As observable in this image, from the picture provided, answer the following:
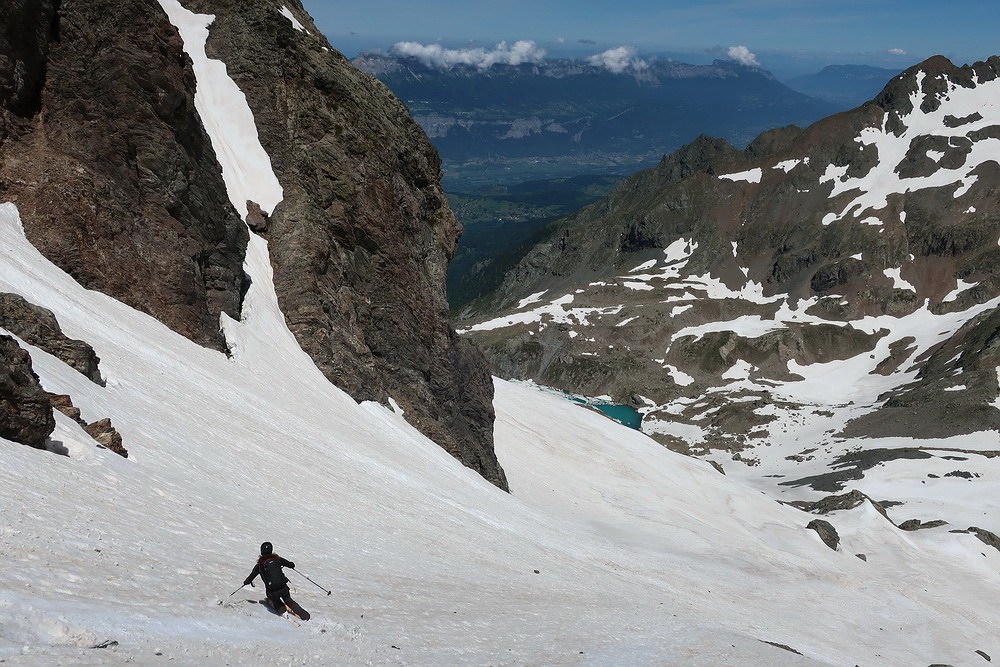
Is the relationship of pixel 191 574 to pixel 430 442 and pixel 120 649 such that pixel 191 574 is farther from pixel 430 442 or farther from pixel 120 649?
pixel 430 442

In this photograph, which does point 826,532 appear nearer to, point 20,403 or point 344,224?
point 344,224

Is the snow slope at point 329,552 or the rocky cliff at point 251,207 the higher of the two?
the rocky cliff at point 251,207

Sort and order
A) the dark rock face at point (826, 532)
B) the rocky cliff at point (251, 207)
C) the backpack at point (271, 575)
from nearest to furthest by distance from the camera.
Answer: the backpack at point (271, 575) → the rocky cliff at point (251, 207) → the dark rock face at point (826, 532)

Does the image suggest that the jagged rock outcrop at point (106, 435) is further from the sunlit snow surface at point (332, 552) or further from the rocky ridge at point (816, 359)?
the rocky ridge at point (816, 359)

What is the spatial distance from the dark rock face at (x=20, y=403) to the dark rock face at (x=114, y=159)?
1226cm

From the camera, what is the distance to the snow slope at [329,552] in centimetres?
1159

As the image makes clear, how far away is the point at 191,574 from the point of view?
13172mm

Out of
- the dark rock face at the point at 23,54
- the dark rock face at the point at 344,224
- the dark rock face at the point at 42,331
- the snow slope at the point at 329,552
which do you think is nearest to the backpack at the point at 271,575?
the snow slope at the point at 329,552

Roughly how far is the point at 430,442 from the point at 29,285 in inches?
848

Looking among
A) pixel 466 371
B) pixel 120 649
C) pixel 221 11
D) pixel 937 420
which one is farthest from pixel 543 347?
pixel 120 649

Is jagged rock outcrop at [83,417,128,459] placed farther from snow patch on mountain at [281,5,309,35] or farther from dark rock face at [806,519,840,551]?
dark rock face at [806,519,840,551]

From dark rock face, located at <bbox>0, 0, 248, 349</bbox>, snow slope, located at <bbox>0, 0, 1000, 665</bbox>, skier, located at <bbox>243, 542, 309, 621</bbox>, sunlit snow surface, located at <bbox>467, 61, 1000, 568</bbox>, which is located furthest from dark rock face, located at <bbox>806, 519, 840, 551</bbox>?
skier, located at <bbox>243, 542, 309, 621</bbox>

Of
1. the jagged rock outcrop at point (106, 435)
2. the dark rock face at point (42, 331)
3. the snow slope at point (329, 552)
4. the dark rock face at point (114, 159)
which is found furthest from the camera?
the dark rock face at point (114, 159)

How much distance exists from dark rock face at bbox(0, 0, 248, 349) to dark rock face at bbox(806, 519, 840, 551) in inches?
1805
